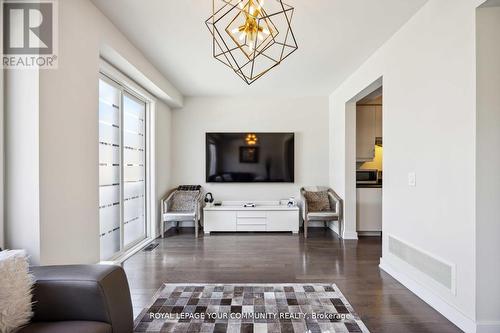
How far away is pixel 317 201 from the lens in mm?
4855

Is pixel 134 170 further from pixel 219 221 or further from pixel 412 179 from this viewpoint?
pixel 412 179

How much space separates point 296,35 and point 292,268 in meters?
2.62

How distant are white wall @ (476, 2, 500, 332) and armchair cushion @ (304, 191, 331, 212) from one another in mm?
3038

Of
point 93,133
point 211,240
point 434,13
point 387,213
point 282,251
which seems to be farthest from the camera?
point 211,240

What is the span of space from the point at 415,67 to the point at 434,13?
1.42ft

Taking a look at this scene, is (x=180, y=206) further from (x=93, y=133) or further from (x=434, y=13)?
(x=434, y=13)

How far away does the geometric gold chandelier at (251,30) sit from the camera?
4.53 feet

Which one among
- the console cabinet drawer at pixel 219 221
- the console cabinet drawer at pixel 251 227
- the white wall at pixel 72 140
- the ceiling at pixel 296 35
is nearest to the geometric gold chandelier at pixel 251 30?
the ceiling at pixel 296 35

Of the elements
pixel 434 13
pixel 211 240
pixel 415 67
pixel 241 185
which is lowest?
pixel 211 240

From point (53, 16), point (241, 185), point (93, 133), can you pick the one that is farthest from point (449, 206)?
point (241, 185)

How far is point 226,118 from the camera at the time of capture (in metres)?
5.15

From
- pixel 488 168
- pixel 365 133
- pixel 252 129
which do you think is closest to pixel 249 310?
pixel 488 168

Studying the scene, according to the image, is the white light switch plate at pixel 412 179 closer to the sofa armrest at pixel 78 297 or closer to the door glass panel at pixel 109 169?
the sofa armrest at pixel 78 297

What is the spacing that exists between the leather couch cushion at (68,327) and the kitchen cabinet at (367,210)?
4.09m
